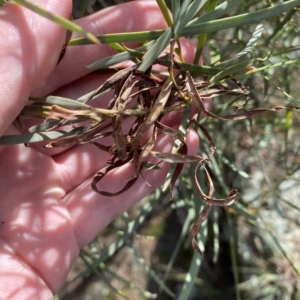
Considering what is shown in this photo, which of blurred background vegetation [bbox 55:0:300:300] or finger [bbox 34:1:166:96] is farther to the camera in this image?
blurred background vegetation [bbox 55:0:300:300]

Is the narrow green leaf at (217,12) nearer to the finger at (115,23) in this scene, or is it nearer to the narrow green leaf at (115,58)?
the narrow green leaf at (115,58)

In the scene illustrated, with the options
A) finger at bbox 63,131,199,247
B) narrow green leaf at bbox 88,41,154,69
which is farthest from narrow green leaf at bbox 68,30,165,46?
finger at bbox 63,131,199,247

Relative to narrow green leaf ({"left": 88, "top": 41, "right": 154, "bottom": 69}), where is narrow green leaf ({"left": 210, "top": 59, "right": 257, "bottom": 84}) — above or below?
below

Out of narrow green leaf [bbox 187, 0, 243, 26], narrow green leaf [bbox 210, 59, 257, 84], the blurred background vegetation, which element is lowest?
the blurred background vegetation

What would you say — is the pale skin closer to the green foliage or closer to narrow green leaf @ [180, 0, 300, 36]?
the green foliage

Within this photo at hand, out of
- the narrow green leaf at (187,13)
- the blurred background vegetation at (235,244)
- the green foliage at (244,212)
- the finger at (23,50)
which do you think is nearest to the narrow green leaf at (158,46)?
the narrow green leaf at (187,13)

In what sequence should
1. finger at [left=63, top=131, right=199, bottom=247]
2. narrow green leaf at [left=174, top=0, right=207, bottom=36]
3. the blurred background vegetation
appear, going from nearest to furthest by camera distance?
narrow green leaf at [left=174, top=0, right=207, bottom=36] < finger at [left=63, top=131, right=199, bottom=247] < the blurred background vegetation

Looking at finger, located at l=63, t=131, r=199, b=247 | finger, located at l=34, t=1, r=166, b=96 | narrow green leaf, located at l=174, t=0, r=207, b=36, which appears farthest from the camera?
finger, located at l=63, t=131, r=199, b=247

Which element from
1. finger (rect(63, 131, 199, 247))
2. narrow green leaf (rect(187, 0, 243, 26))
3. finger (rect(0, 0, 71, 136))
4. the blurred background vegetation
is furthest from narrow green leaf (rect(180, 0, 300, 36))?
the blurred background vegetation

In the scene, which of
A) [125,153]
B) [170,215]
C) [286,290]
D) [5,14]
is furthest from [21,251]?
[286,290]
